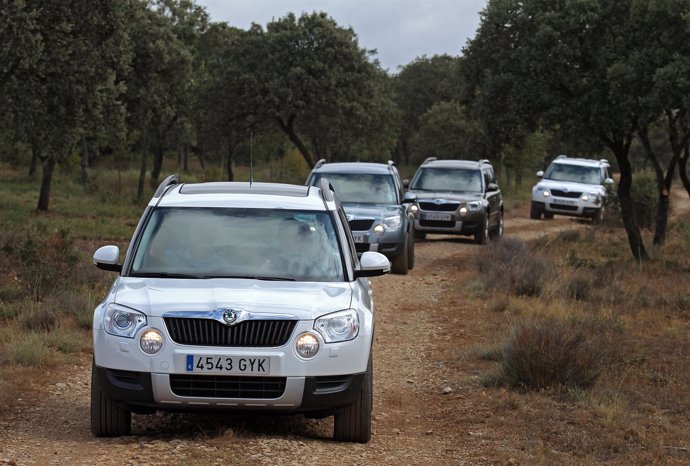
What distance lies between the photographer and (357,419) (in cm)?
715

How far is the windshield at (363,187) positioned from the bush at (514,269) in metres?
2.01

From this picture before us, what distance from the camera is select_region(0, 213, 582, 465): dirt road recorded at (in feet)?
21.8

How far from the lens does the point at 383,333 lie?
42.2ft

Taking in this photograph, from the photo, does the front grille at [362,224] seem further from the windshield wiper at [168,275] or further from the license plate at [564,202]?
the license plate at [564,202]

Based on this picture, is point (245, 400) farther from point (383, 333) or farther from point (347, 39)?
point (347, 39)

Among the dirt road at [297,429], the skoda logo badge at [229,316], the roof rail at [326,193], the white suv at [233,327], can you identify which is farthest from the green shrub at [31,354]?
the skoda logo badge at [229,316]

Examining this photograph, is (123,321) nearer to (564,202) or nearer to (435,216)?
(435,216)

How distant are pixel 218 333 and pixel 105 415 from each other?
986 mm

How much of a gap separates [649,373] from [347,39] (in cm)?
3583

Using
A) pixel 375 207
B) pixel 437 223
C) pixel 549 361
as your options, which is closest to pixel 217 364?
pixel 549 361

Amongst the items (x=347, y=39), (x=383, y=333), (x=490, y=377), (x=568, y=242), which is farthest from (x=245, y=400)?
(x=347, y=39)

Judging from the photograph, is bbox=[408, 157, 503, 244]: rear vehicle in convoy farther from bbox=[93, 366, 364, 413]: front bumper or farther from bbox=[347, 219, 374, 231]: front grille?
bbox=[93, 366, 364, 413]: front bumper

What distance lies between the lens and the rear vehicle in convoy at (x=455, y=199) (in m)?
23.9

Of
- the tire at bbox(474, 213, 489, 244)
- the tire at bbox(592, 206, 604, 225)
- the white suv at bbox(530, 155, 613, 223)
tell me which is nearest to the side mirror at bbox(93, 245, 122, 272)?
the tire at bbox(474, 213, 489, 244)
